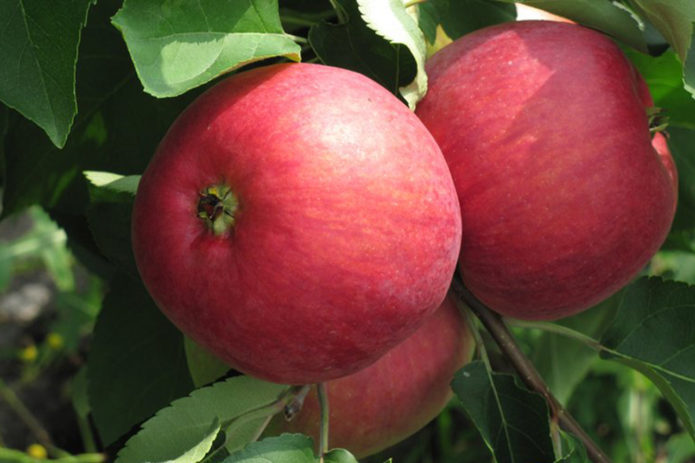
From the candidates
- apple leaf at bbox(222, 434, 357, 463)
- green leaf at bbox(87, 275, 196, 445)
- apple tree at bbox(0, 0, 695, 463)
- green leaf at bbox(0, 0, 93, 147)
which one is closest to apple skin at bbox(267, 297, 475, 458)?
apple tree at bbox(0, 0, 695, 463)

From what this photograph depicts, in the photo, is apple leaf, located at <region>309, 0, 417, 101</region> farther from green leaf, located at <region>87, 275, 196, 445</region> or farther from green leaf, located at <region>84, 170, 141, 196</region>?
green leaf, located at <region>87, 275, 196, 445</region>

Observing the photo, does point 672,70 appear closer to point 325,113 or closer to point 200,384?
point 325,113

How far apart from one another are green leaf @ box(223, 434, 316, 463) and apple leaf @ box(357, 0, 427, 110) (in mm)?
273

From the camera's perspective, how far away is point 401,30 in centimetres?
68

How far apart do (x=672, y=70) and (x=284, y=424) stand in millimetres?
481

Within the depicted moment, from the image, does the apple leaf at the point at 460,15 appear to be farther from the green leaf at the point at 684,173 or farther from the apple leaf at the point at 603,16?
the green leaf at the point at 684,173

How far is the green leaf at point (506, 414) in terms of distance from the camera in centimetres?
74

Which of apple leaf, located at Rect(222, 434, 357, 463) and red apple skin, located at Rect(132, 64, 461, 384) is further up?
red apple skin, located at Rect(132, 64, 461, 384)

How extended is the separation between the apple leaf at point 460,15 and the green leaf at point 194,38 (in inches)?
7.7

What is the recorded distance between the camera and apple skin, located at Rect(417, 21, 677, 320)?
0.68 metres

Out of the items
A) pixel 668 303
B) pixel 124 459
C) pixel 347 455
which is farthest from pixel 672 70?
pixel 124 459

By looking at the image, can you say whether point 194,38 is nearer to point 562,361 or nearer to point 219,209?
point 219,209

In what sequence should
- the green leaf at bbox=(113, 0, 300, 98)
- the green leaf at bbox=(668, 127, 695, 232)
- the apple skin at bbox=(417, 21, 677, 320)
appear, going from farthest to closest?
the green leaf at bbox=(668, 127, 695, 232) → the apple skin at bbox=(417, 21, 677, 320) → the green leaf at bbox=(113, 0, 300, 98)

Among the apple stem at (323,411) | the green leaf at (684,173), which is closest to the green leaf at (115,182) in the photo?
the apple stem at (323,411)
